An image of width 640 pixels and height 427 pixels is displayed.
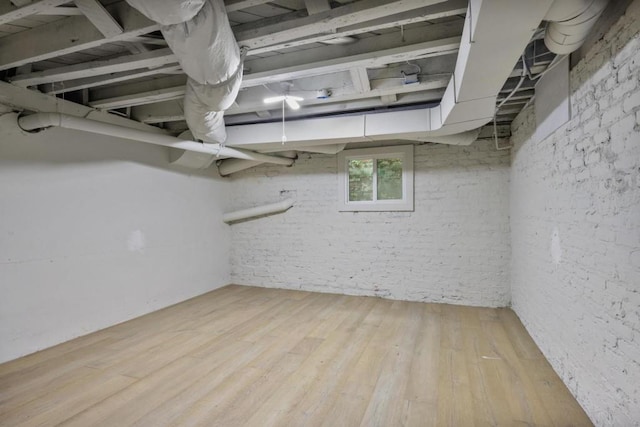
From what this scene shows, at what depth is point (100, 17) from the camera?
1596 millimetres

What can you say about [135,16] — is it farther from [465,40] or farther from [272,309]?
[272,309]

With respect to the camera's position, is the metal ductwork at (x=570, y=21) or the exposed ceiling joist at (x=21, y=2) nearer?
the metal ductwork at (x=570, y=21)

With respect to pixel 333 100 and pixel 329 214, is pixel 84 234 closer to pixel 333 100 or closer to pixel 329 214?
pixel 333 100

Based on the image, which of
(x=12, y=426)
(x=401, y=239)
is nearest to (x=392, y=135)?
(x=401, y=239)

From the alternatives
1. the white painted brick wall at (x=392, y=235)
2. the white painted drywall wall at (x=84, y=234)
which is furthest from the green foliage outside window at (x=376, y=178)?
the white painted drywall wall at (x=84, y=234)

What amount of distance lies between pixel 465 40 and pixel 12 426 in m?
3.12

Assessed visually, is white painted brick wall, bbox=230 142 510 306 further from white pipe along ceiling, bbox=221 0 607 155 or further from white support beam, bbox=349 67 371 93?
white support beam, bbox=349 67 371 93

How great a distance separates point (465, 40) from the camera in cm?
155

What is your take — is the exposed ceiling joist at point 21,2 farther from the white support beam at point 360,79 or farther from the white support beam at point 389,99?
the white support beam at point 389,99

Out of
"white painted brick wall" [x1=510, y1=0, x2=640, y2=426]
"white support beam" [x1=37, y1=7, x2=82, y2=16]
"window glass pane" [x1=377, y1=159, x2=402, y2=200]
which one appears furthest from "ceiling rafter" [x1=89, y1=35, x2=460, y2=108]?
"window glass pane" [x1=377, y1=159, x2=402, y2=200]

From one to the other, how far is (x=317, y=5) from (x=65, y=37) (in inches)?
58.6

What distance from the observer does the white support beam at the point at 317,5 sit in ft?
5.27

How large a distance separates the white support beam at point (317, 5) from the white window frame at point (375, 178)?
9.06 ft

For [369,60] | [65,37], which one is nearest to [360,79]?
[369,60]
